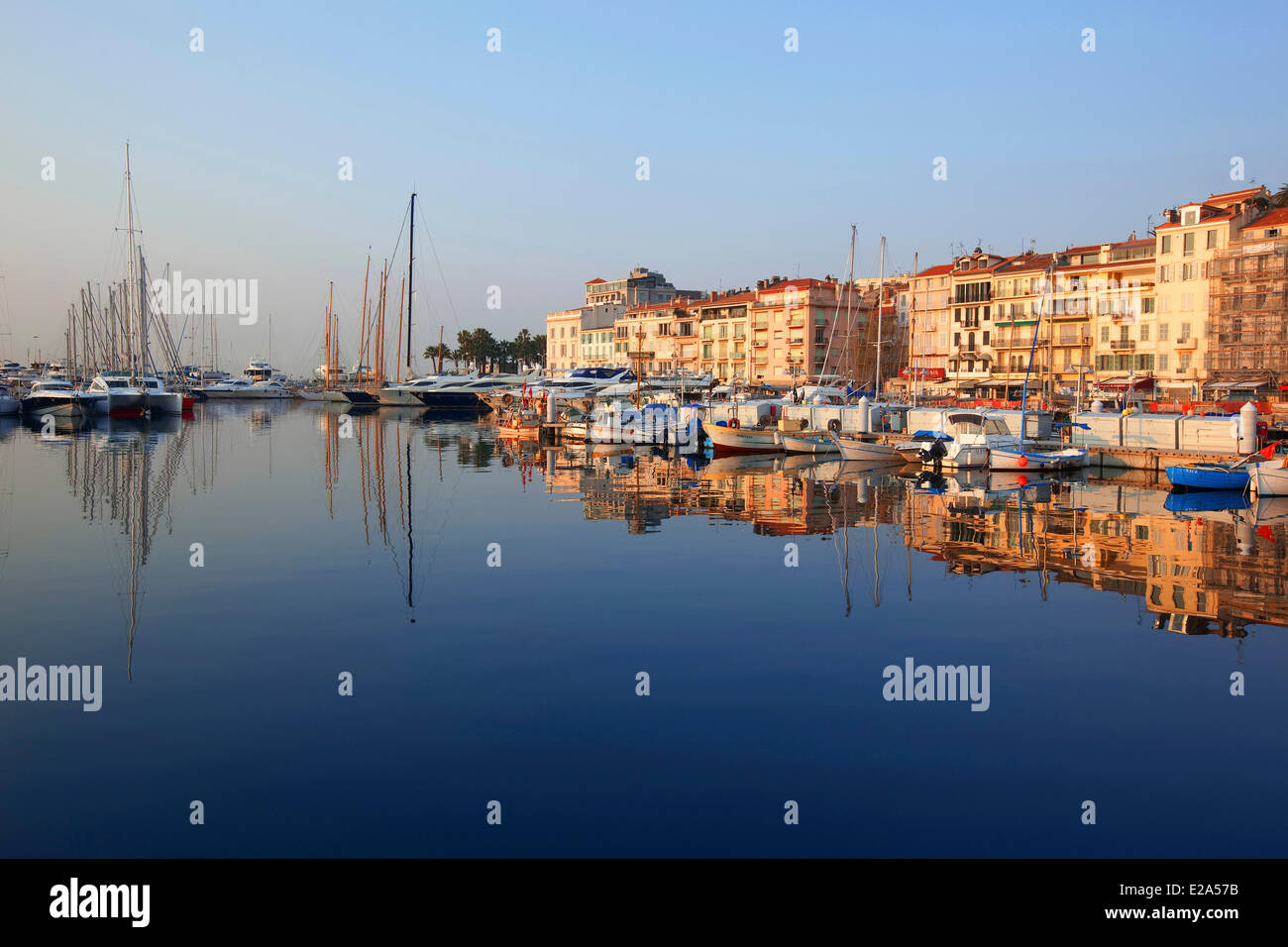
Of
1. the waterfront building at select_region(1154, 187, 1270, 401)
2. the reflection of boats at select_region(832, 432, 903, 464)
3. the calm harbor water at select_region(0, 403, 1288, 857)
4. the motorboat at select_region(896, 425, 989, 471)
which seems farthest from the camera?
the waterfront building at select_region(1154, 187, 1270, 401)

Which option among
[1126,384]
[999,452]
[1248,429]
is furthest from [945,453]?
[1126,384]

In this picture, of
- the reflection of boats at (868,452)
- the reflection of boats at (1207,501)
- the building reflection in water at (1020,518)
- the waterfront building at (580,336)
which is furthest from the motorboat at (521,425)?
the waterfront building at (580,336)

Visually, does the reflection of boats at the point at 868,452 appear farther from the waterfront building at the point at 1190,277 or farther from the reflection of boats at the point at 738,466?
the waterfront building at the point at 1190,277

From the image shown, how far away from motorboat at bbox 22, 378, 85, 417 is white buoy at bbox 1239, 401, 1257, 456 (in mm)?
74340

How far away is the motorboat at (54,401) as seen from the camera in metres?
75.1

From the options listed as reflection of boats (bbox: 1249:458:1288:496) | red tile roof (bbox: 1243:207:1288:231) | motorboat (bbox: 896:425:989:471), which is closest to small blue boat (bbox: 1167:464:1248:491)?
reflection of boats (bbox: 1249:458:1288:496)

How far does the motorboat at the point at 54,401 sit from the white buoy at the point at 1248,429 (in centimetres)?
7434

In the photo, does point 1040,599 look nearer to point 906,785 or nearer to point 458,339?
point 906,785

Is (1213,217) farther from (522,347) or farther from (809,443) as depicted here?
(522,347)

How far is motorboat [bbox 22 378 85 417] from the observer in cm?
7506

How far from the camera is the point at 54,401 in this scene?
251 feet

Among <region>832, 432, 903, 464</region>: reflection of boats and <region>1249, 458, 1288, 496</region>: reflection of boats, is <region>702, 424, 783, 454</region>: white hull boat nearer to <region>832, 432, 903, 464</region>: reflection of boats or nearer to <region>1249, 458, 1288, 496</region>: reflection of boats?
<region>832, 432, 903, 464</region>: reflection of boats

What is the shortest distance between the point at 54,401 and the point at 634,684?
78.1 m
